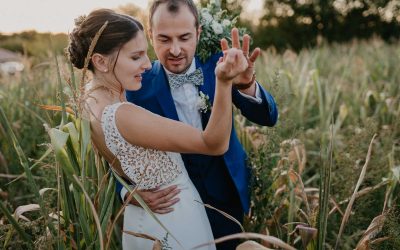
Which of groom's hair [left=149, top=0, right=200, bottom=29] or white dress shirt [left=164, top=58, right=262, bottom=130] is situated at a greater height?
groom's hair [left=149, top=0, right=200, bottom=29]

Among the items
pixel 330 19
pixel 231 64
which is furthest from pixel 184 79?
pixel 330 19

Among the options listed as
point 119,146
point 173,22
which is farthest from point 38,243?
point 173,22

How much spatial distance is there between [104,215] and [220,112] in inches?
22.0

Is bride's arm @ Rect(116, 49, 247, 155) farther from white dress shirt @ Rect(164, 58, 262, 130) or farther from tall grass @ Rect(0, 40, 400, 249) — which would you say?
white dress shirt @ Rect(164, 58, 262, 130)

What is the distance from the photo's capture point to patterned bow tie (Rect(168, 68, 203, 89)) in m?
1.99

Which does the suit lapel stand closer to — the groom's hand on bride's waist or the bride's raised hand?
the groom's hand on bride's waist

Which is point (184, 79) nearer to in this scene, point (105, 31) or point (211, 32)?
point (211, 32)

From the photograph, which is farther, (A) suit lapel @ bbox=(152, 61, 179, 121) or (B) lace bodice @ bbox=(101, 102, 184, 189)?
(A) suit lapel @ bbox=(152, 61, 179, 121)

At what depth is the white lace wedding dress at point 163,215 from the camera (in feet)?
5.54

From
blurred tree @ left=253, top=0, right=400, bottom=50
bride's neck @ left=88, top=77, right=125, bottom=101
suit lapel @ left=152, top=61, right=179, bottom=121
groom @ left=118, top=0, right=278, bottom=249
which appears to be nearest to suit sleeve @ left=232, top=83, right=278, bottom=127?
groom @ left=118, top=0, right=278, bottom=249

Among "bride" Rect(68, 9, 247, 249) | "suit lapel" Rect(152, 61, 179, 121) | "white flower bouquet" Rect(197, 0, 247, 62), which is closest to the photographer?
"bride" Rect(68, 9, 247, 249)

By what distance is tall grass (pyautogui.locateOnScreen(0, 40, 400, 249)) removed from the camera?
1.58 m

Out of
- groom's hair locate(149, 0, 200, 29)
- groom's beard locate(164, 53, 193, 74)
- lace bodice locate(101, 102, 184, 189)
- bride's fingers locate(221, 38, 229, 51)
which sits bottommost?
lace bodice locate(101, 102, 184, 189)

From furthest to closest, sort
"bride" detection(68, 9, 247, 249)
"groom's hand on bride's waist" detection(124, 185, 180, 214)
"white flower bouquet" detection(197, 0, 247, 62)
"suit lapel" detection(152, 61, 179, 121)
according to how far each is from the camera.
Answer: "white flower bouquet" detection(197, 0, 247, 62), "suit lapel" detection(152, 61, 179, 121), "groom's hand on bride's waist" detection(124, 185, 180, 214), "bride" detection(68, 9, 247, 249)
